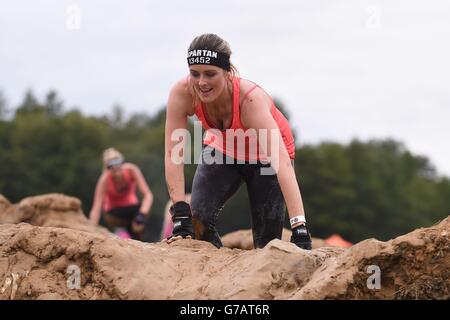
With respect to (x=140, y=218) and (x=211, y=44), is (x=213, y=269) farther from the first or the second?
(x=140, y=218)

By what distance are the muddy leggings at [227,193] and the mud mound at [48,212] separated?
6.08 metres

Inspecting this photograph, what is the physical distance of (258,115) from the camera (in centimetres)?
683

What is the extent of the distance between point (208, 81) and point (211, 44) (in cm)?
28

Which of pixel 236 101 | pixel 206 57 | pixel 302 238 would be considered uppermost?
pixel 206 57

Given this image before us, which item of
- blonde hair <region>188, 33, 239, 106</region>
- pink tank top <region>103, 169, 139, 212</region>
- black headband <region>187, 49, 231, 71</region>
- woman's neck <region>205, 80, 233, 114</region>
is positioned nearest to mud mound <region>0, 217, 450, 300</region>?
woman's neck <region>205, 80, 233, 114</region>

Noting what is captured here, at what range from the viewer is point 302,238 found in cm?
670

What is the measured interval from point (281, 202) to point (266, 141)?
0.99m

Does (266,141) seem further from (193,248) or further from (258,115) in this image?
(193,248)

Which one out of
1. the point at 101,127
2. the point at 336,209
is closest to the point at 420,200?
the point at 336,209

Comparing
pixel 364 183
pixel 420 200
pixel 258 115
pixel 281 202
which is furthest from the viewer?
pixel 420 200

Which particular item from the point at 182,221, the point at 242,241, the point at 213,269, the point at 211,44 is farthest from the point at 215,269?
the point at 242,241

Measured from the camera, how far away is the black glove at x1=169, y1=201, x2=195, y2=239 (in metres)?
7.28

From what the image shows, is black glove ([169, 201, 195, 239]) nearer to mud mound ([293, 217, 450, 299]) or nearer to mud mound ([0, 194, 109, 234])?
mud mound ([293, 217, 450, 299])

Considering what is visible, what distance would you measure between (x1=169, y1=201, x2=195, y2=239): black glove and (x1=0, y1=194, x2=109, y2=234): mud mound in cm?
629
